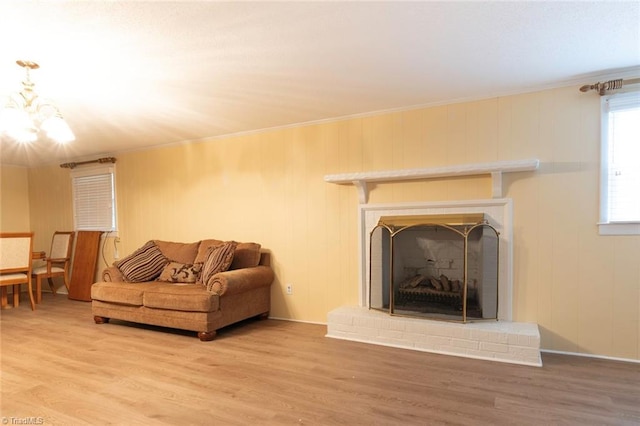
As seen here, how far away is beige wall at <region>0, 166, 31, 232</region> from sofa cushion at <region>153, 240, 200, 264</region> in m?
3.67

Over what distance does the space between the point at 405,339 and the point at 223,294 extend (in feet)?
5.70

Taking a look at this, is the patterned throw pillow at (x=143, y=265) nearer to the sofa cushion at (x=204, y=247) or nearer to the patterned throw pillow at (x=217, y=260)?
the sofa cushion at (x=204, y=247)

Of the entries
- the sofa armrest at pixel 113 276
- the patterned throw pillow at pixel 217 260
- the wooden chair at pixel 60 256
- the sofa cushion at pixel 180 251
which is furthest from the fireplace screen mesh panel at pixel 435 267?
the wooden chair at pixel 60 256

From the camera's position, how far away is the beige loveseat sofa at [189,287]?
11.3 ft

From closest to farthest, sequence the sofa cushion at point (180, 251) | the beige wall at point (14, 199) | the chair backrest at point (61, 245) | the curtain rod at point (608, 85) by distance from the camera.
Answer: the curtain rod at point (608, 85) < the sofa cushion at point (180, 251) < the chair backrest at point (61, 245) < the beige wall at point (14, 199)

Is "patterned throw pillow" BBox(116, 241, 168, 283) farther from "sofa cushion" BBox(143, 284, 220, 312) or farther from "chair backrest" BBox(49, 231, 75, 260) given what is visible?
"chair backrest" BBox(49, 231, 75, 260)

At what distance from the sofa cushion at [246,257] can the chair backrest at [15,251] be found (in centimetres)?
292

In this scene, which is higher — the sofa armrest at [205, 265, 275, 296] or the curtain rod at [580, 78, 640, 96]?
the curtain rod at [580, 78, 640, 96]

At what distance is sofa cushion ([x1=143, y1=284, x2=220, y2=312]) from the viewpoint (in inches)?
133

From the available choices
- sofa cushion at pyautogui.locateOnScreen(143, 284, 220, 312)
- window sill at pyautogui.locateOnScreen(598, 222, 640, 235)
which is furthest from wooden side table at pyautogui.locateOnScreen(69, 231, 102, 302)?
window sill at pyautogui.locateOnScreen(598, 222, 640, 235)

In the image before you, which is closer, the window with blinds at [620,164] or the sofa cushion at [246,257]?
the window with blinds at [620,164]

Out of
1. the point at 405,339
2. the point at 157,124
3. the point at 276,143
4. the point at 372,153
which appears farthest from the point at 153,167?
the point at 405,339

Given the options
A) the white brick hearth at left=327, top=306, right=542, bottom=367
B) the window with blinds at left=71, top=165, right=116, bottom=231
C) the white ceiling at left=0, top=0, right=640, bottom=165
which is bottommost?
the white brick hearth at left=327, top=306, right=542, bottom=367

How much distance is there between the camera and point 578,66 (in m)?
2.63
